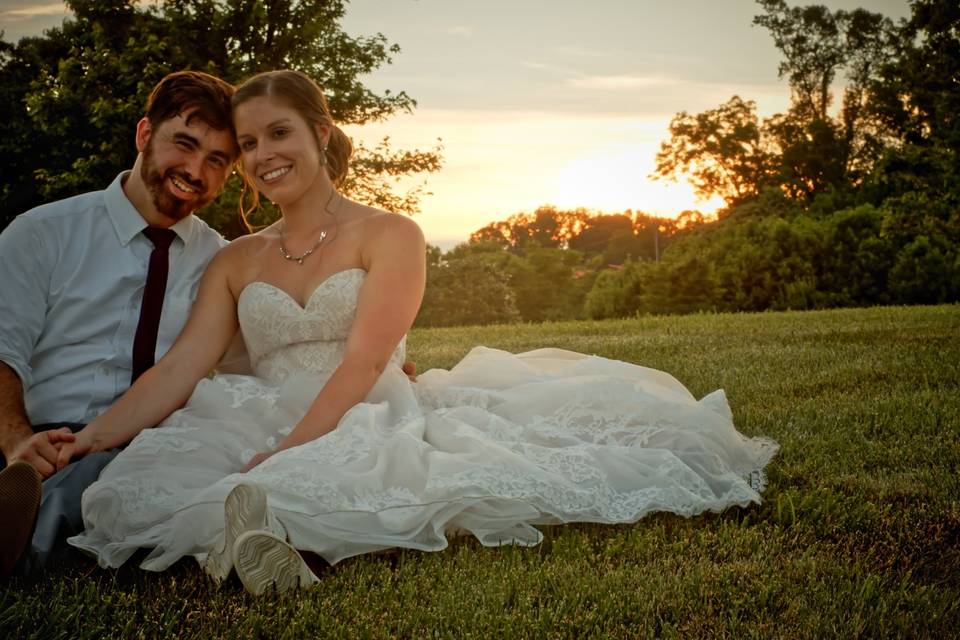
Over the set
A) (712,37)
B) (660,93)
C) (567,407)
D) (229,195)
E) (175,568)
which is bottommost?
(175,568)

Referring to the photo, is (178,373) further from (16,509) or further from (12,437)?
(16,509)

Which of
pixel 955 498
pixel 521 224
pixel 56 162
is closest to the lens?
pixel 955 498

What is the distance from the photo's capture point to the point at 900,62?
1633 centimetres

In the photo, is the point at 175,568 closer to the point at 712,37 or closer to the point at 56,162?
the point at 712,37

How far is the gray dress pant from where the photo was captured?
2.99 meters

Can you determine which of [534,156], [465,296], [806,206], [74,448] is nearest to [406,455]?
[74,448]

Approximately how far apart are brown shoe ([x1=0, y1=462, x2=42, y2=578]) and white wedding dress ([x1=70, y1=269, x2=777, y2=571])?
235 millimetres

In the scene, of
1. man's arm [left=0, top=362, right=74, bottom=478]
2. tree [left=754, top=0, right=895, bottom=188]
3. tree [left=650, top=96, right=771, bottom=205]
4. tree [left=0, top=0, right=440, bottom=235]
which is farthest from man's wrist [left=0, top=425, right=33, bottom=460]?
tree [left=650, top=96, right=771, bottom=205]


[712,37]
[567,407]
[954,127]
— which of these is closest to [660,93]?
[712,37]

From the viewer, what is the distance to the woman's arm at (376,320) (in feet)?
11.6

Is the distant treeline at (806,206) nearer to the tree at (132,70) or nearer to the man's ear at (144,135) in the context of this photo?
the tree at (132,70)

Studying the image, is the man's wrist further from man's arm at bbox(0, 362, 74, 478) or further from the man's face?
the man's face

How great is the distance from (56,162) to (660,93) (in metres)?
16.4

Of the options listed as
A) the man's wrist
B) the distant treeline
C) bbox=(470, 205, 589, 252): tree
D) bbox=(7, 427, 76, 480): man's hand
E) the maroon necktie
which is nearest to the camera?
bbox=(7, 427, 76, 480): man's hand
